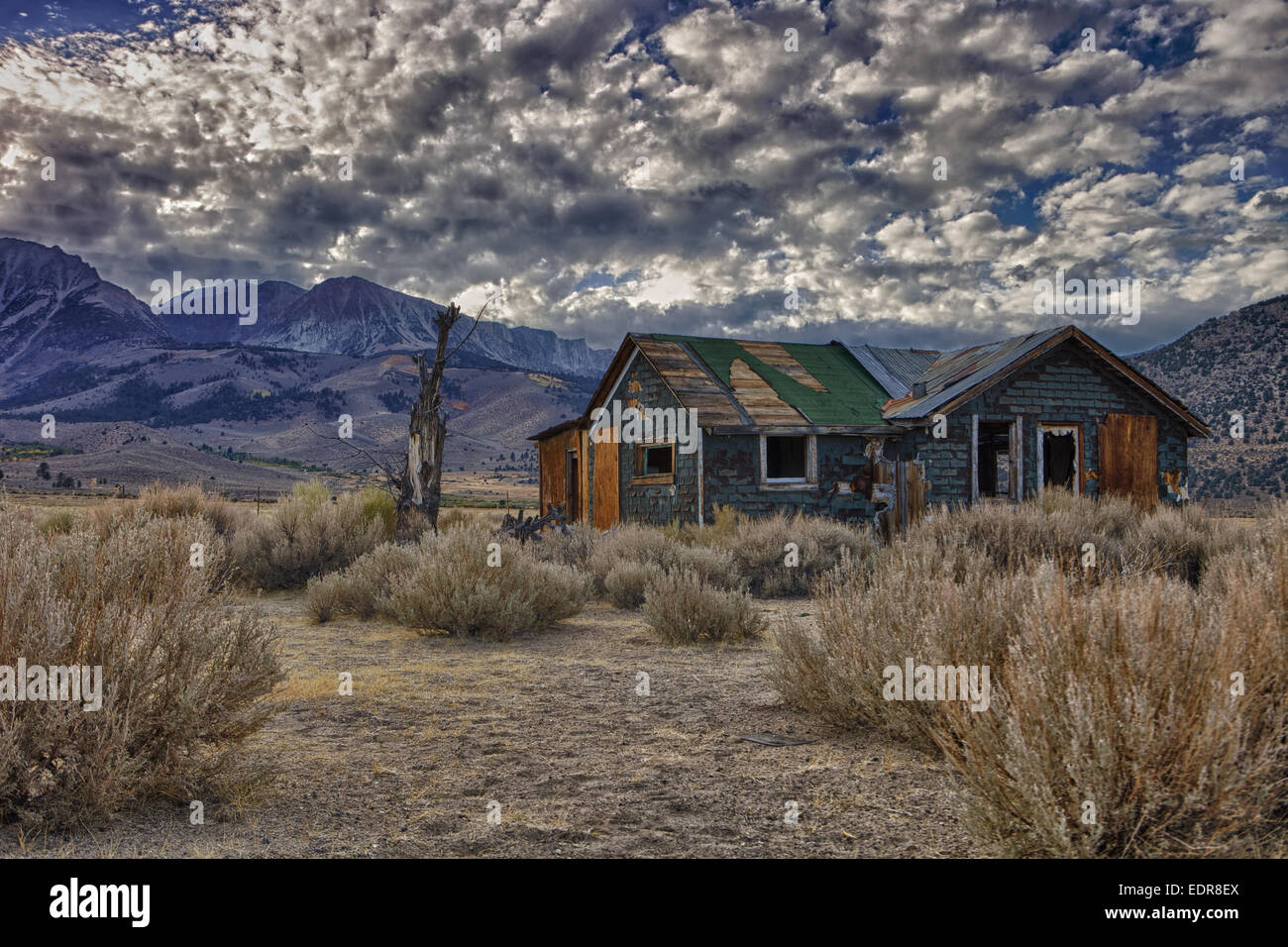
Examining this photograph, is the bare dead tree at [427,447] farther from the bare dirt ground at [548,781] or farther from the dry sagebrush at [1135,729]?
the dry sagebrush at [1135,729]

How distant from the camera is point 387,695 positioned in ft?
18.4

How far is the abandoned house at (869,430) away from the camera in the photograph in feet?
53.0

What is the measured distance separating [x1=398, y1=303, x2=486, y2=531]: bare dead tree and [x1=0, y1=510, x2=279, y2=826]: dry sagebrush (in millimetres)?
9399

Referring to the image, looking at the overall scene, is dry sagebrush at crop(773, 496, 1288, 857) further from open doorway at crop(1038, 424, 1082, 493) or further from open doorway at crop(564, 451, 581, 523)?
open doorway at crop(564, 451, 581, 523)

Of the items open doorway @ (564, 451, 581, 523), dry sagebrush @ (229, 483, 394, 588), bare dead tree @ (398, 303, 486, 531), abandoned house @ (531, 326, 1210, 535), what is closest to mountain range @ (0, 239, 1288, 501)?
abandoned house @ (531, 326, 1210, 535)

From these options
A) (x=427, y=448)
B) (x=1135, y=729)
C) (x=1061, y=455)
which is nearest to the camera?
(x=1135, y=729)

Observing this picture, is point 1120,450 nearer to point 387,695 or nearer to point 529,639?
point 529,639

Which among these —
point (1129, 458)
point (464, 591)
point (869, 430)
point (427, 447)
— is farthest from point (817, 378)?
point (464, 591)

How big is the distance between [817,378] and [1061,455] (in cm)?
762

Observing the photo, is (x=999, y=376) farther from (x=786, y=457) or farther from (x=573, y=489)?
(x=573, y=489)

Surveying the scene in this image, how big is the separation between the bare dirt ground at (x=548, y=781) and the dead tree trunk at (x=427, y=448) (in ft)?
24.7

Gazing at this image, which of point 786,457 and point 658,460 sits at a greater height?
point 786,457

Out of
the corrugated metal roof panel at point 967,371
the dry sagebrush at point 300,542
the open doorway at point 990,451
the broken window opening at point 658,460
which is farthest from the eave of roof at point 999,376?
the dry sagebrush at point 300,542

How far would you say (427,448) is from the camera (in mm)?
13570
